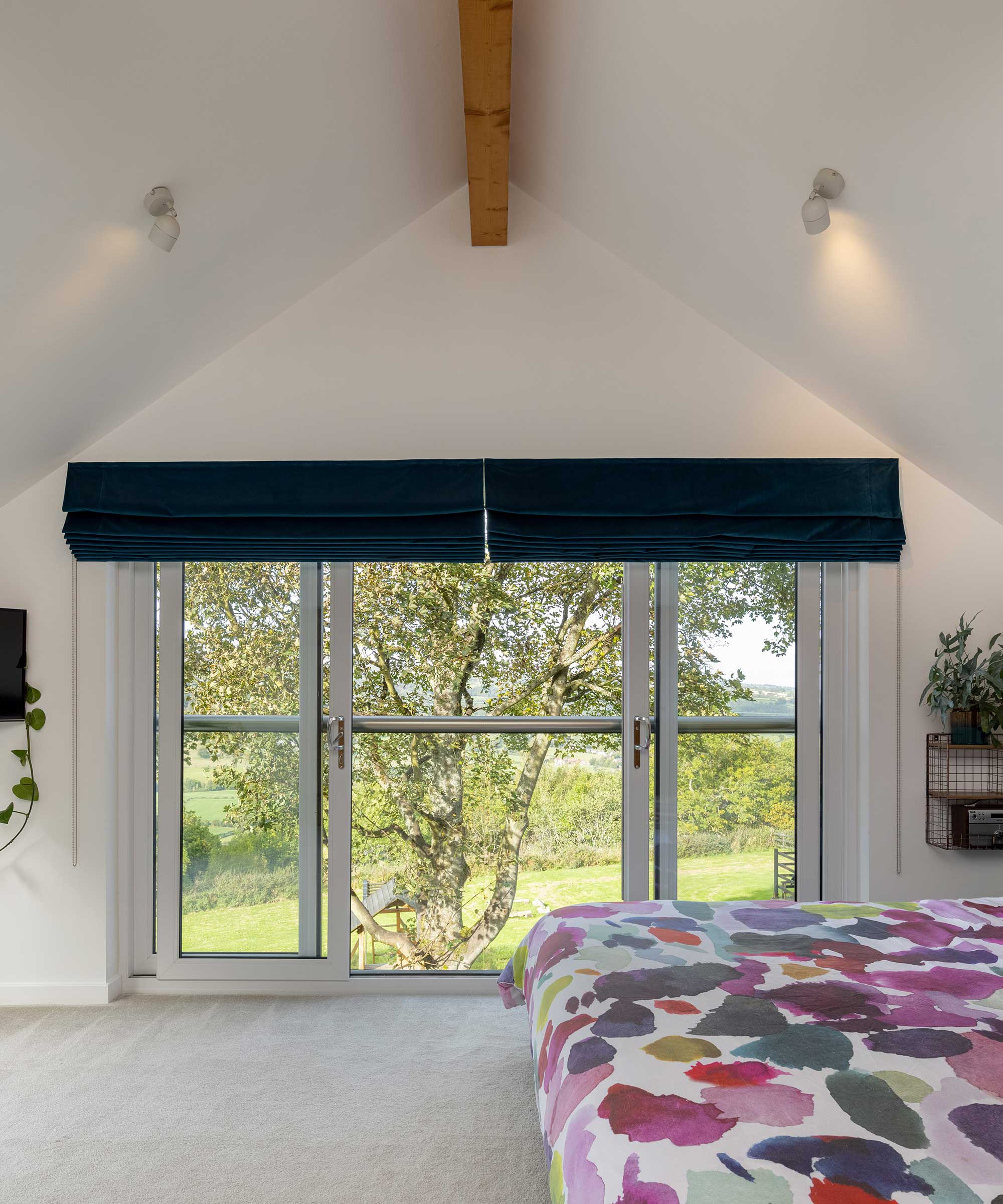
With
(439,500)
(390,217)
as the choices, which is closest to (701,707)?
(439,500)

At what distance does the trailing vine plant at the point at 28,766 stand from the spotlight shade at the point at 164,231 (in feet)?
5.86

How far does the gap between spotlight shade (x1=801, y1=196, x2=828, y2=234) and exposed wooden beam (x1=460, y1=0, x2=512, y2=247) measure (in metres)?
0.89

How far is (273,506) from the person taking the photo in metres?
3.34

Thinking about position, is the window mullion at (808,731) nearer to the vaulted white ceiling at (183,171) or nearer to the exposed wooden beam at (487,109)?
the exposed wooden beam at (487,109)

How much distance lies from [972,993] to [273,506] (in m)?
2.66

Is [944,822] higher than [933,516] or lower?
lower

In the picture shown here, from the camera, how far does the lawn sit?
3488 mm

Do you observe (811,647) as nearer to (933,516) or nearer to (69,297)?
(933,516)

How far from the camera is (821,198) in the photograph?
234 centimetres

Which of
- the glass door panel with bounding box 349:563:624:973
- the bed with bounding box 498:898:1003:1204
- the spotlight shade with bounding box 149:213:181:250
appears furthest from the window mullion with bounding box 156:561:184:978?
the bed with bounding box 498:898:1003:1204

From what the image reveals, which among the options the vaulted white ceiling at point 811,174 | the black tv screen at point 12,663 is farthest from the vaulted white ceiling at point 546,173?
the black tv screen at point 12,663

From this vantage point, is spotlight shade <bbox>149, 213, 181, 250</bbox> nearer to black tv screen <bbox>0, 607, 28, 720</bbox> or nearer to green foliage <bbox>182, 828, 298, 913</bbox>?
black tv screen <bbox>0, 607, 28, 720</bbox>

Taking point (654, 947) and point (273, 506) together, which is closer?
point (654, 947)

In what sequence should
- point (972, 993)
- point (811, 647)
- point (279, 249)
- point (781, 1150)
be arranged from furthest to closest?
point (811, 647)
point (279, 249)
point (972, 993)
point (781, 1150)
